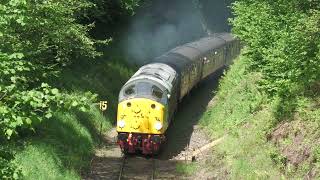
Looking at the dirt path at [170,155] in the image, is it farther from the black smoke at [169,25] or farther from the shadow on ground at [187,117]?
the black smoke at [169,25]

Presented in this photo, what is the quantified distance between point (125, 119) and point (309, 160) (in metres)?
8.96

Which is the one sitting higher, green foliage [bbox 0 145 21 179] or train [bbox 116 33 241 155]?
train [bbox 116 33 241 155]

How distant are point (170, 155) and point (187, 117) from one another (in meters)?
6.51

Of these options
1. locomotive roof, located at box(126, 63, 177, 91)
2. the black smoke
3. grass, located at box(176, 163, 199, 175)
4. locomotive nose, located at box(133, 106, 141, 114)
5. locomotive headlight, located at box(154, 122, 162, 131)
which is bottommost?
grass, located at box(176, 163, 199, 175)

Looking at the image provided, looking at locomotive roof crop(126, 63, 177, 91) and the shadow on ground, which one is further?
the shadow on ground

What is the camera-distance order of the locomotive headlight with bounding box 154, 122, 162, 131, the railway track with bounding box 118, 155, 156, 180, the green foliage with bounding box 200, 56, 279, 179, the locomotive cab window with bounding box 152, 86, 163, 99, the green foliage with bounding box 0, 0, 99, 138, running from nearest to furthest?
the green foliage with bounding box 0, 0, 99, 138 → the green foliage with bounding box 200, 56, 279, 179 → the railway track with bounding box 118, 155, 156, 180 → the locomotive headlight with bounding box 154, 122, 162, 131 → the locomotive cab window with bounding box 152, 86, 163, 99

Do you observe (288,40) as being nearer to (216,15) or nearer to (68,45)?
(68,45)

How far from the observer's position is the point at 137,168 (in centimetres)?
2006

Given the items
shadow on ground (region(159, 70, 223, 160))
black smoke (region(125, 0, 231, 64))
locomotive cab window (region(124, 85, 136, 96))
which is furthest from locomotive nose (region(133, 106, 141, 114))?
black smoke (region(125, 0, 231, 64))

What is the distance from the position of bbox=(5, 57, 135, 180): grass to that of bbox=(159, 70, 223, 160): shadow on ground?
3.40m

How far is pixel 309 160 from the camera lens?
13961mm

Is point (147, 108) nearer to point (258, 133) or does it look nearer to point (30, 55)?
point (258, 133)

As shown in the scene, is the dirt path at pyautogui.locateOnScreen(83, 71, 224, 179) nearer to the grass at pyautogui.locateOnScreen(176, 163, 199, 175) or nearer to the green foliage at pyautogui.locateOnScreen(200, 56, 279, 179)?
the grass at pyautogui.locateOnScreen(176, 163, 199, 175)

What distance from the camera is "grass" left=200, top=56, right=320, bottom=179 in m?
14.9
